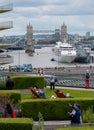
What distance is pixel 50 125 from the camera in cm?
2419

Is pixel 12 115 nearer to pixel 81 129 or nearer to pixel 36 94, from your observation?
pixel 81 129

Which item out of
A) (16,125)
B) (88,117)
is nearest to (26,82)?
(88,117)

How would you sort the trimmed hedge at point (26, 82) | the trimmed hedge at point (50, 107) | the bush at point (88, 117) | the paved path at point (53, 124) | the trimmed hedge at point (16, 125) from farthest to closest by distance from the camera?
the trimmed hedge at point (26, 82) < the trimmed hedge at point (50, 107) < the paved path at point (53, 124) < the bush at point (88, 117) < the trimmed hedge at point (16, 125)

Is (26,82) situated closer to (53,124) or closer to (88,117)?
(53,124)

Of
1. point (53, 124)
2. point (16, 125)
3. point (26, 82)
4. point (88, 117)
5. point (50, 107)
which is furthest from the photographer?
point (26, 82)

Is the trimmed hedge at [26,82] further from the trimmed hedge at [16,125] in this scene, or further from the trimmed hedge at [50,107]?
the trimmed hedge at [16,125]

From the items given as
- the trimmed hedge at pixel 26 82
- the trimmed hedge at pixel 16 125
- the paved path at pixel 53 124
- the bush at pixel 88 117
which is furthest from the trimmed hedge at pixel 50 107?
the trimmed hedge at pixel 26 82

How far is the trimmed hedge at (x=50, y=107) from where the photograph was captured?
2542cm

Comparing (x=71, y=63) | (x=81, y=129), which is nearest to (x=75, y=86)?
(x=81, y=129)

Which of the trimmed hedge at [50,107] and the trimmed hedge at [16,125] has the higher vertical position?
the trimmed hedge at [16,125]

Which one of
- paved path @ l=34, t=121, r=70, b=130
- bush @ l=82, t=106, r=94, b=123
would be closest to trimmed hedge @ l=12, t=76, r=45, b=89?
paved path @ l=34, t=121, r=70, b=130

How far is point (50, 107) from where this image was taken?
25.8 m

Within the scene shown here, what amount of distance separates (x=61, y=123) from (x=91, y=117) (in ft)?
12.0

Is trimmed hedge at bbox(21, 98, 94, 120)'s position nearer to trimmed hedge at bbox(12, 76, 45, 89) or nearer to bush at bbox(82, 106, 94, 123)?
bush at bbox(82, 106, 94, 123)
